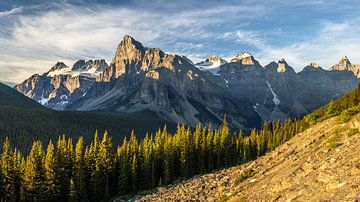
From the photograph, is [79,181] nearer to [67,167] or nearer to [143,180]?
[67,167]

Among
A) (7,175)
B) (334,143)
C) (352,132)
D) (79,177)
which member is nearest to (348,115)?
(352,132)

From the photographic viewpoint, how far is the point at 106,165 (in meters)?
98.3

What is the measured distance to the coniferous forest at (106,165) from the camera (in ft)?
288

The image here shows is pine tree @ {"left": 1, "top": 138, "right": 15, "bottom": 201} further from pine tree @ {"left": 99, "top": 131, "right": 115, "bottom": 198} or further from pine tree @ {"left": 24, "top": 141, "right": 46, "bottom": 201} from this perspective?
pine tree @ {"left": 99, "top": 131, "right": 115, "bottom": 198}

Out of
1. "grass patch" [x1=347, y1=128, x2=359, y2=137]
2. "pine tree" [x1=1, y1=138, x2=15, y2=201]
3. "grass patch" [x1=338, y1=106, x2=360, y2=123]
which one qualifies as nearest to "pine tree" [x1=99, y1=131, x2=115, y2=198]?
"pine tree" [x1=1, y1=138, x2=15, y2=201]

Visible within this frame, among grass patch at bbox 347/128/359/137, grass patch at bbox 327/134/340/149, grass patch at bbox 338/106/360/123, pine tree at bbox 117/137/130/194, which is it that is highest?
grass patch at bbox 338/106/360/123

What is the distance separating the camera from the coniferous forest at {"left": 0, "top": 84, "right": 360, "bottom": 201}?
3457 inches

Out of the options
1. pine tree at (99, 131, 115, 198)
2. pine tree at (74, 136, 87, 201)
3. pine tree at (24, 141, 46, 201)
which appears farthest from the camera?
pine tree at (99, 131, 115, 198)

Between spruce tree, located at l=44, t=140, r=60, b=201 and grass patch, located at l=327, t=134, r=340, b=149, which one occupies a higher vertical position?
grass patch, located at l=327, t=134, r=340, b=149

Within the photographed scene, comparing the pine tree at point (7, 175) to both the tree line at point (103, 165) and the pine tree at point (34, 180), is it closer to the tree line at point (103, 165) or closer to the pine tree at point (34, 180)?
the tree line at point (103, 165)

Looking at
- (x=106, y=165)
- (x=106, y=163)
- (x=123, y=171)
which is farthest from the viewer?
(x=123, y=171)

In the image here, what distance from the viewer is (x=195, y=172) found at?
4906 inches

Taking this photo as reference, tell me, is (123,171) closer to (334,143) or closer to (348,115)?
(348,115)

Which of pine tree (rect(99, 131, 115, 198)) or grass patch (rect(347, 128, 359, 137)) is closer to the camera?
grass patch (rect(347, 128, 359, 137))
